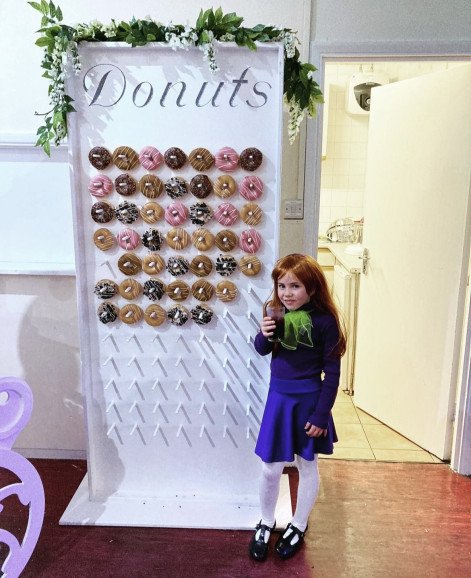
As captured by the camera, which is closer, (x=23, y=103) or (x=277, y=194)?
(x=277, y=194)

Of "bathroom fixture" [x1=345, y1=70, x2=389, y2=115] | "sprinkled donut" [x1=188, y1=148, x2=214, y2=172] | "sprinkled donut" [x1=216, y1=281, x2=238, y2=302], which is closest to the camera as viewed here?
"sprinkled donut" [x1=188, y1=148, x2=214, y2=172]

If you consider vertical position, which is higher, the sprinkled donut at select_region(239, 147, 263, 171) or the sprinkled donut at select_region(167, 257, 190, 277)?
the sprinkled donut at select_region(239, 147, 263, 171)

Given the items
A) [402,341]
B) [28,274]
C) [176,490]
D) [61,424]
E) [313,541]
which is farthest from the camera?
[402,341]

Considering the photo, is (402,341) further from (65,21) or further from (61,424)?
(65,21)

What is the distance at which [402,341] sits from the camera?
2926 millimetres

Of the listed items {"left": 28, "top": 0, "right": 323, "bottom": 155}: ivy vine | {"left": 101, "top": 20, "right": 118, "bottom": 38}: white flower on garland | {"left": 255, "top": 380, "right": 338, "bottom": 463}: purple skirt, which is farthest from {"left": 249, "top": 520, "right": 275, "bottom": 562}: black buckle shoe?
{"left": 101, "top": 20, "right": 118, "bottom": 38}: white flower on garland

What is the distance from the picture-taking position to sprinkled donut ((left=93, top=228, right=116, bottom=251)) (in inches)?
82.5

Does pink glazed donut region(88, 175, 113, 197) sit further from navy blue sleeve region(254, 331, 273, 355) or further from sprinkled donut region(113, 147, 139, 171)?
navy blue sleeve region(254, 331, 273, 355)

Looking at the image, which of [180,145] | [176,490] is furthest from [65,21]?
[176,490]

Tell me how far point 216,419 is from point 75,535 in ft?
2.33

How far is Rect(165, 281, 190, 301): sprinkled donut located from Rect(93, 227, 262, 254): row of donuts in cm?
13

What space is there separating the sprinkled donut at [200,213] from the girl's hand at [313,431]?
83cm

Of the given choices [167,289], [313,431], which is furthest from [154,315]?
[313,431]

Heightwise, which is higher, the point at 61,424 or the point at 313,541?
the point at 61,424
